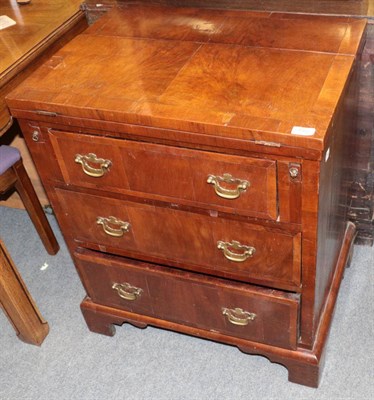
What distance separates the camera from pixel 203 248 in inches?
53.0

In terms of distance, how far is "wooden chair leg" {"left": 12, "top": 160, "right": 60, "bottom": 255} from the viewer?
1.80 metres

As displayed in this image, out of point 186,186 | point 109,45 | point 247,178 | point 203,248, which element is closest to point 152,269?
point 203,248

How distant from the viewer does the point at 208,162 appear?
1160mm

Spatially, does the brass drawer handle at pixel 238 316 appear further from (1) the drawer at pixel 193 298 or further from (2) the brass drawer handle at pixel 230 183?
(2) the brass drawer handle at pixel 230 183

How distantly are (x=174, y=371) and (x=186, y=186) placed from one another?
2.12 feet

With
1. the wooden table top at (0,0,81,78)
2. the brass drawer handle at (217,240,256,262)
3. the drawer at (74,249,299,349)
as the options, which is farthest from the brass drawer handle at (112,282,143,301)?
the wooden table top at (0,0,81,78)

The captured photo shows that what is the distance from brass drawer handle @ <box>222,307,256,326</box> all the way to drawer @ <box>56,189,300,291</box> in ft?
0.36

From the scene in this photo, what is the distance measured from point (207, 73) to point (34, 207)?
2.92 ft

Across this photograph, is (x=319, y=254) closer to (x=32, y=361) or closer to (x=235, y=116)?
(x=235, y=116)

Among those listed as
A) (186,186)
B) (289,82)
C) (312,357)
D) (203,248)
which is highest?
(289,82)

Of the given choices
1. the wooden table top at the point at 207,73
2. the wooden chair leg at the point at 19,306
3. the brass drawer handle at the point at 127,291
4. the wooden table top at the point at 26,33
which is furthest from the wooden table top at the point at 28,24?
the brass drawer handle at the point at 127,291

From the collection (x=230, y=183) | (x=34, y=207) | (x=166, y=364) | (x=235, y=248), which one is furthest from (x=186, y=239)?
(x=34, y=207)

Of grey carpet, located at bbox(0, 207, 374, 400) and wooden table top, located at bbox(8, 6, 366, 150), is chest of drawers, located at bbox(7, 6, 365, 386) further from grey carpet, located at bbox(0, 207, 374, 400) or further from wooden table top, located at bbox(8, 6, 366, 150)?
grey carpet, located at bbox(0, 207, 374, 400)

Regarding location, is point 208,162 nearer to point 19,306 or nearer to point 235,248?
point 235,248
